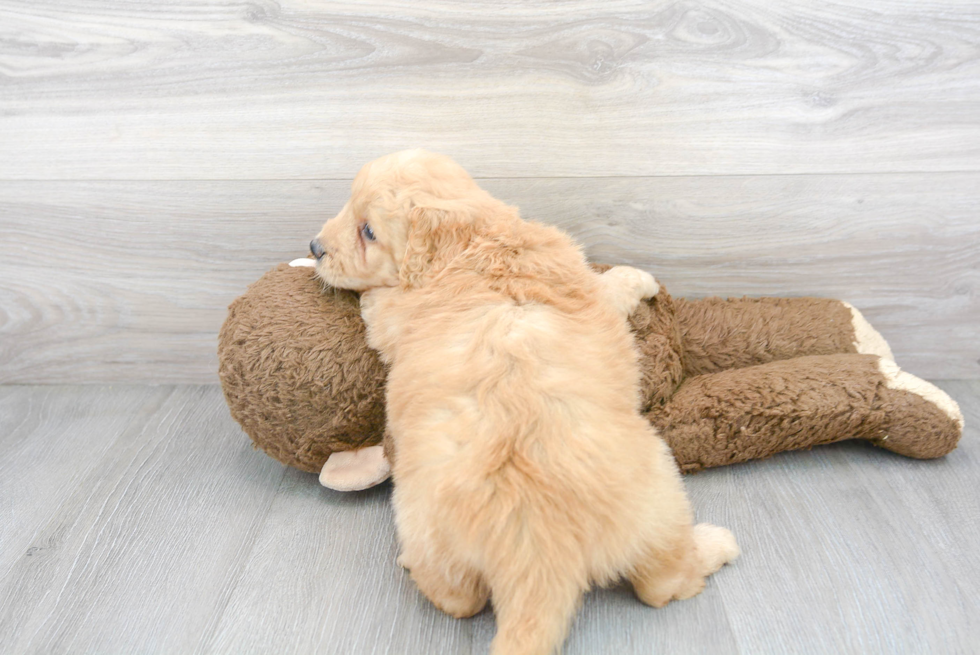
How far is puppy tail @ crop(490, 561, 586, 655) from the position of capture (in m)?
0.93

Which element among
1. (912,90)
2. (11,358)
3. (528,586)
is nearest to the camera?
(528,586)

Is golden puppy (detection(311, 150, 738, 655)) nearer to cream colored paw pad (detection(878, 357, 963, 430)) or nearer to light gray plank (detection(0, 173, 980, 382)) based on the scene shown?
light gray plank (detection(0, 173, 980, 382))

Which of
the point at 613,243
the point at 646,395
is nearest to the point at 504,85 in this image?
the point at 613,243

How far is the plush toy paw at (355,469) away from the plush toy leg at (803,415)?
584mm

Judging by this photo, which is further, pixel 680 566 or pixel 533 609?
pixel 680 566

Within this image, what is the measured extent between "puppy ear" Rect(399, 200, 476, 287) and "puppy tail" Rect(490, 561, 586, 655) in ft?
1.75

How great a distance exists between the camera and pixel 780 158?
1.59m

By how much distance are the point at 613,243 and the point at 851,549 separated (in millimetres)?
837

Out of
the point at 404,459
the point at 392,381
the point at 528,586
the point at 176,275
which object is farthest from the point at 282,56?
the point at 528,586

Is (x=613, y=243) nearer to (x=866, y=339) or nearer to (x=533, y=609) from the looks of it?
(x=866, y=339)

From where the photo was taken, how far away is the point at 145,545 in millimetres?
1354

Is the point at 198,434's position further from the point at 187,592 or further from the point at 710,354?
the point at 710,354

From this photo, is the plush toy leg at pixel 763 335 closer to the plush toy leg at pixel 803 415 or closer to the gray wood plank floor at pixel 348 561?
the plush toy leg at pixel 803 415

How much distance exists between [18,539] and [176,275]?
710mm
